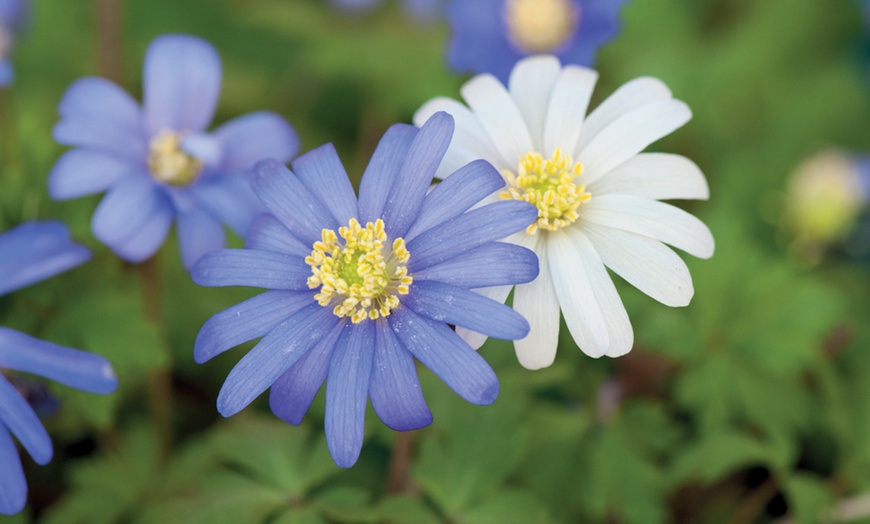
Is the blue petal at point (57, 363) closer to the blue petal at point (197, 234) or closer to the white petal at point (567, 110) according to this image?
the blue petal at point (197, 234)

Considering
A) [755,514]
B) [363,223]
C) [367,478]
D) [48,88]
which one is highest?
[48,88]

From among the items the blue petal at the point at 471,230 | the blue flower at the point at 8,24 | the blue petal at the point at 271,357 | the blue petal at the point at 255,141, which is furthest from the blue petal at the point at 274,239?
the blue flower at the point at 8,24

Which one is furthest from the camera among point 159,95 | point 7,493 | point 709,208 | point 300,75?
point 300,75

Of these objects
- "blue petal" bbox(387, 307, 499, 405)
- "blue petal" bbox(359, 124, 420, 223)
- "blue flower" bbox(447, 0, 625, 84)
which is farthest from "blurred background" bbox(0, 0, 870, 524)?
"blue petal" bbox(359, 124, 420, 223)

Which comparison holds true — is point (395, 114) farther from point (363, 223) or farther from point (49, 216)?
point (363, 223)

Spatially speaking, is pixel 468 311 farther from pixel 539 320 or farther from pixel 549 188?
pixel 549 188

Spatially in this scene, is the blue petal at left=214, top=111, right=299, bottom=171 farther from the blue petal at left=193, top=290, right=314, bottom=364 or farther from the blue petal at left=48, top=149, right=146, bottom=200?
the blue petal at left=193, top=290, right=314, bottom=364

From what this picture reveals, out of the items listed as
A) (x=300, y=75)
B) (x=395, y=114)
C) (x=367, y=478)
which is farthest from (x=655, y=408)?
(x=300, y=75)
